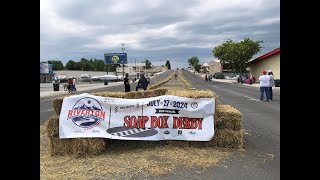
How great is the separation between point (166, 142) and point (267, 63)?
5008 cm

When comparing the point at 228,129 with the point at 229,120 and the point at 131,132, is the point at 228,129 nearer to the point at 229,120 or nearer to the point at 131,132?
the point at 229,120

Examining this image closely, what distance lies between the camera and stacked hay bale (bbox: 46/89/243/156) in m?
6.86

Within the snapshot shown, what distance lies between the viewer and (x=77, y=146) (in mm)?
6848

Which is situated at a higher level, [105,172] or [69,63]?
[69,63]

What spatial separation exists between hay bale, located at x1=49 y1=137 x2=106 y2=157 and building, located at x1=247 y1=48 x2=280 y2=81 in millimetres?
42168

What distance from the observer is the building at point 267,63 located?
48.9 m

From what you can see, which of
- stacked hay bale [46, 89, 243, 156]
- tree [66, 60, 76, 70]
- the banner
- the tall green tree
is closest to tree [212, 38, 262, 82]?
the tall green tree

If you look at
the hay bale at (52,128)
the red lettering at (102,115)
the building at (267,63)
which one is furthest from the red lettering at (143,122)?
the building at (267,63)

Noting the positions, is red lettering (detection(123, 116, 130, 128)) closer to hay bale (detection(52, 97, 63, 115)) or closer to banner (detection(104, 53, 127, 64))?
hay bale (detection(52, 97, 63, 115))
